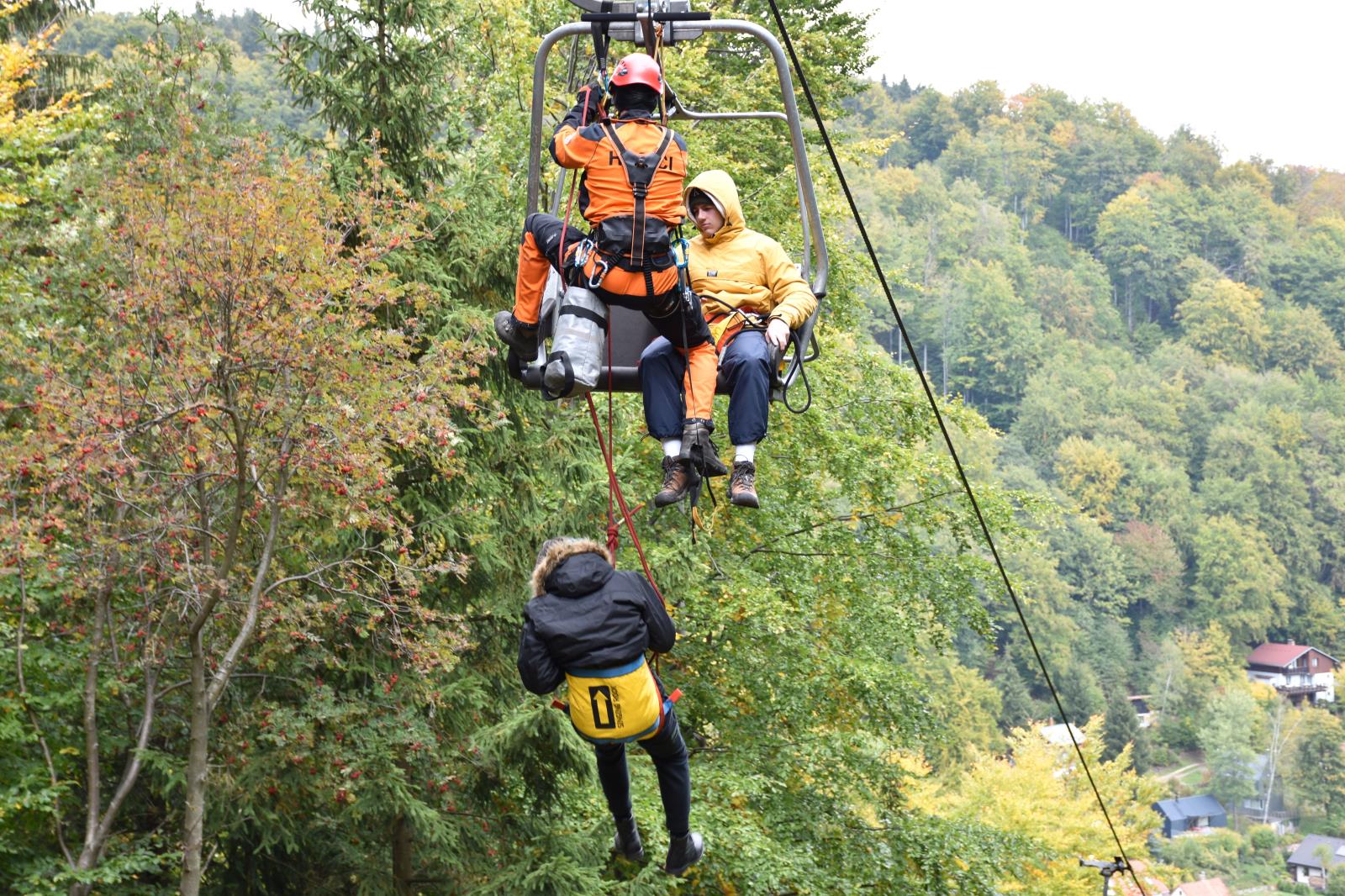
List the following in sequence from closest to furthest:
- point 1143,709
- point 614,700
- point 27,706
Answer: point 614,700 → point 27,706 → point 1143,709

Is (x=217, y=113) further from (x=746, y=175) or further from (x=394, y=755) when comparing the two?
(x=394, y=755)

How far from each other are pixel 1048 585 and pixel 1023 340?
38.3 meters

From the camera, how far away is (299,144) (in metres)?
13.0

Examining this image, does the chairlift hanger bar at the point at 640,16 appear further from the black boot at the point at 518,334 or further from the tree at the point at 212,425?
the tree at the point at 212,425

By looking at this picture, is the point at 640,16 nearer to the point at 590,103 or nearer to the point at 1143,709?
the point at 590,103

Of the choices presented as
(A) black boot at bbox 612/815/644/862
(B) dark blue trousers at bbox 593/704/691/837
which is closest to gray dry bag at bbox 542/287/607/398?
(B) dark blue trousers at bbox 593/704/691/837

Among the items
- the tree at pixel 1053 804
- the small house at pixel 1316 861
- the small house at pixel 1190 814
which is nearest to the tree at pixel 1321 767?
the small house at pixel 1316 861

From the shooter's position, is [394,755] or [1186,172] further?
[1186,172]

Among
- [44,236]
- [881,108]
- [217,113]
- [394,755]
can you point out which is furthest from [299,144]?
[881,108]

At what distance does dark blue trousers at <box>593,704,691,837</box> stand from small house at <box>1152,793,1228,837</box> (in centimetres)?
9476

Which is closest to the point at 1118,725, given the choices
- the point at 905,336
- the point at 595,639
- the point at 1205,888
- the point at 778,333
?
the point at 1205,888

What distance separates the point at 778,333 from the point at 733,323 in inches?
10.0

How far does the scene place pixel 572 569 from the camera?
17.1 feet

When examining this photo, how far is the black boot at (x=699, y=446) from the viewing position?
6086 millimetres
